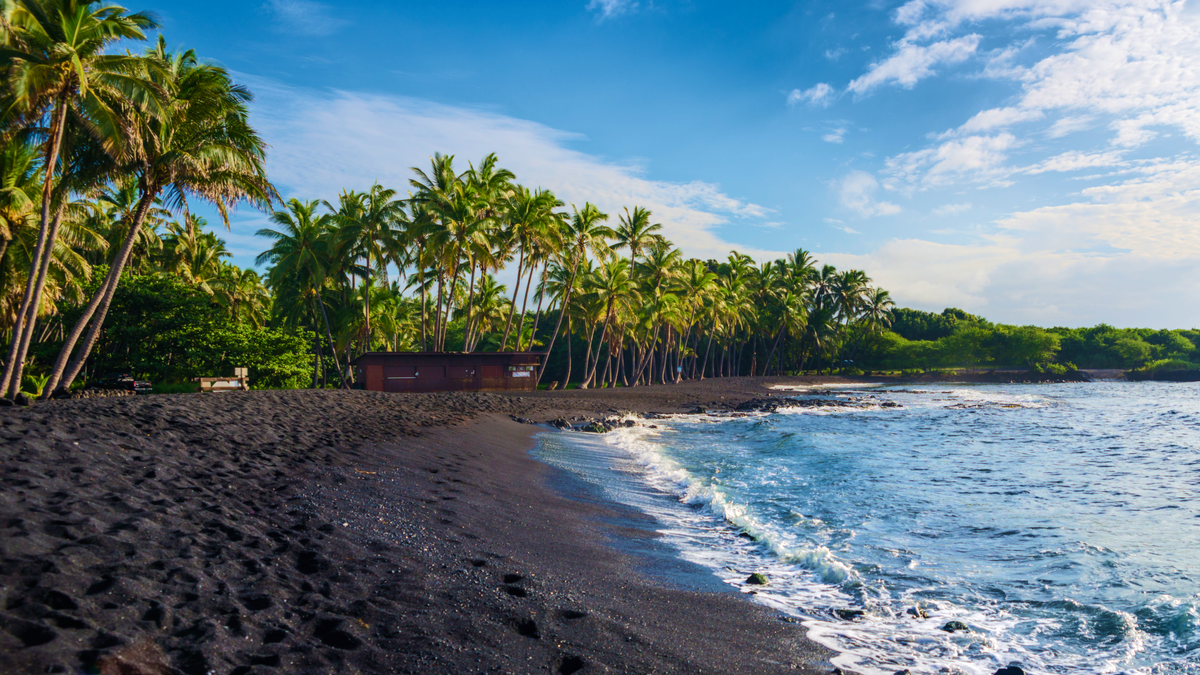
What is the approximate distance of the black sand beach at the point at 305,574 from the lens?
314 centimetres

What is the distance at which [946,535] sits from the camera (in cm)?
801

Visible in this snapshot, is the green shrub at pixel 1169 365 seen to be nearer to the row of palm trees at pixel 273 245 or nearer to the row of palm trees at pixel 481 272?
the row of palm trees at pixel 273 245

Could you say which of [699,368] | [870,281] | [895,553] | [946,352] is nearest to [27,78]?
[895,553]

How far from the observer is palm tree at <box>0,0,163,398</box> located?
43.6 ft

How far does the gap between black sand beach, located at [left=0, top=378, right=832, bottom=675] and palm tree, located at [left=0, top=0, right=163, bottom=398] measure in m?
9.25

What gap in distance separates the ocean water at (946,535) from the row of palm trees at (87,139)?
44.7ft

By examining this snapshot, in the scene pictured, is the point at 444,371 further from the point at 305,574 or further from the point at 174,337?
the point at 305,574

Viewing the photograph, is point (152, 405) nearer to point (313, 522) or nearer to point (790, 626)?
point (313, 522)

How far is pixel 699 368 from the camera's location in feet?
248

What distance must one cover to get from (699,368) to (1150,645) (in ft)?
234

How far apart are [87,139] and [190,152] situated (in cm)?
278

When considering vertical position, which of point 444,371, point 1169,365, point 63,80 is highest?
point 63,80

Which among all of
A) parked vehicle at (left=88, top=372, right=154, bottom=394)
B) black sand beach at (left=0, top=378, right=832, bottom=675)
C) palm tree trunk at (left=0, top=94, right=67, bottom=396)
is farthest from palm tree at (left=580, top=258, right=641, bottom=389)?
black sand beach at (left=0, top=378, right=832, bottom=675)

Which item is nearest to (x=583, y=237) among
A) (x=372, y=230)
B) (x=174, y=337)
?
(x=372, y=230)
